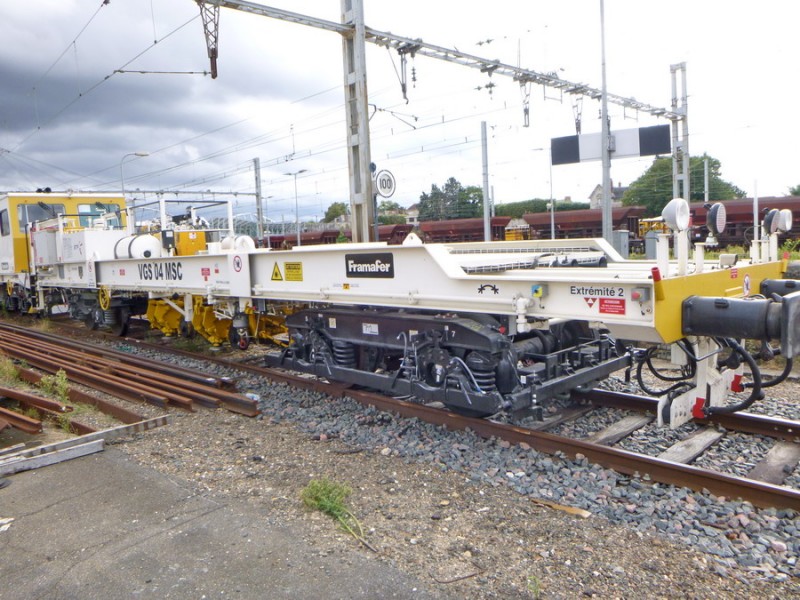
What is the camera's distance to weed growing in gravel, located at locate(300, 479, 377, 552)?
383 cm

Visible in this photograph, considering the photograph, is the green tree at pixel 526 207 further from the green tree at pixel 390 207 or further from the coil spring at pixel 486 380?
the coil spring at pixel 486 380

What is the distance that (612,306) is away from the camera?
422cm

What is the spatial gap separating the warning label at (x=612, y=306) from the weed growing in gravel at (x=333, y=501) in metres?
2.15

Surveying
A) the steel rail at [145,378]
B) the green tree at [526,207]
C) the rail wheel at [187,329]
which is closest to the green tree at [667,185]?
the green tree at [526,207]

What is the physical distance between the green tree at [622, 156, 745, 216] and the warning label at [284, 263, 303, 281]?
2157 inches

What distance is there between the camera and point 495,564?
339cm

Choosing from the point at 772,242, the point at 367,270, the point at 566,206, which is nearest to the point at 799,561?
the point at 772,242

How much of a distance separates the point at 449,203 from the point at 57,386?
152 feet

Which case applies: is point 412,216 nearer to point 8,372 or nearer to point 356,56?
point 356,56

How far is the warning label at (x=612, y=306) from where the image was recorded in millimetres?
4168

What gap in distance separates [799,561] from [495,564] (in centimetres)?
165

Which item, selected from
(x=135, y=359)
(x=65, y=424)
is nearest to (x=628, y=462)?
(x=65, y=424)

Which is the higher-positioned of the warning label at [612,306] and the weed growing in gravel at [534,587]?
the warning label at [612,306]

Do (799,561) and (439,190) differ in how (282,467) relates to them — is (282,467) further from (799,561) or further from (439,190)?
(439,190)
